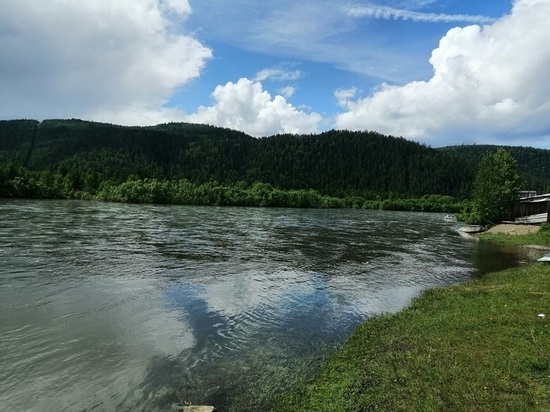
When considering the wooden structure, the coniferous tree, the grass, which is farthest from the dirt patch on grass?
the coniferous tree

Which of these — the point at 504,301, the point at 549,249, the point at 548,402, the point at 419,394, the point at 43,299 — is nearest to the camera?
the point at 548,402

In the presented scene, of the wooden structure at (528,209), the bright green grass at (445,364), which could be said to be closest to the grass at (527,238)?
the wooden structure at (528,209)

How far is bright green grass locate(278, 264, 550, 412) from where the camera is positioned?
10.2 metres

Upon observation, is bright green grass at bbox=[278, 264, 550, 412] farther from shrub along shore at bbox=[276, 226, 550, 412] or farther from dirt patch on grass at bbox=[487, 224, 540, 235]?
dirt patch on grass at bbox=[487, 224, 540, 235]

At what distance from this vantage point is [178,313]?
68.2 feet

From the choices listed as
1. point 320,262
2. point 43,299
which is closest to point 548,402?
point 43,299

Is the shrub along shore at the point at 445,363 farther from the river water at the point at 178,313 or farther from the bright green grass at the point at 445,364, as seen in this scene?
the river water at the point at 178,313

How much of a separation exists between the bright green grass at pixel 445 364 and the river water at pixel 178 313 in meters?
1.46

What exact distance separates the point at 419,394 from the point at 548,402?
2.81 metres

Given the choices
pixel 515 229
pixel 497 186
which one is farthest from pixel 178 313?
pixel 497 186

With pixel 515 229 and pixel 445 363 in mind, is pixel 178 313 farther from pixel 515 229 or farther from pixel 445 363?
pixel 515 229

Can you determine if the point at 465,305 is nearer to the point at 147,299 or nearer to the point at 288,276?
the point at 288,276

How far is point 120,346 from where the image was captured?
53.1 ft

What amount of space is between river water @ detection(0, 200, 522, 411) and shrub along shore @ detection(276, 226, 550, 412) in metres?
1.34
